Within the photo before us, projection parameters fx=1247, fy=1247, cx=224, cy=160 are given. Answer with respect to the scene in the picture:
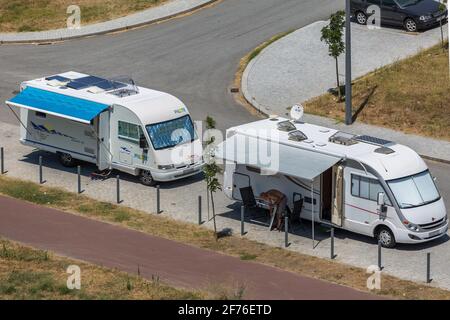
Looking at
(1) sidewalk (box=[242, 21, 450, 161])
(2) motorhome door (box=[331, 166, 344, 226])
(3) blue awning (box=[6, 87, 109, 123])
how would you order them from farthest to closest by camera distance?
(1) sidewalk (box=[242, 21, 450, 161]) < (3) blue awning (box=[6, 87, 109, 123]) < (2) motorhome door (box=[331, 166, 344, 226])

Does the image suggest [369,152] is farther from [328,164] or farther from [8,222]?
[8,222]

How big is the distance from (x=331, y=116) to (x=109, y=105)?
935 cm

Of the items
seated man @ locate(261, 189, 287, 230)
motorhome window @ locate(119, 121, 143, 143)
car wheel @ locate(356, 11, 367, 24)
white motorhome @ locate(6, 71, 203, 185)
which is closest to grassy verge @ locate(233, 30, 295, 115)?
car wheel @ locate(356, 11, 367, 24)

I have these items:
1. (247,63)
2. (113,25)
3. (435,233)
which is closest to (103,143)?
(435,233)

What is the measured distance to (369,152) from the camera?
34469 millimetres

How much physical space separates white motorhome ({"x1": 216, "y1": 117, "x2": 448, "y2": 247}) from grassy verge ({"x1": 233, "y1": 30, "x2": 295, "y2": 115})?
9658 mm

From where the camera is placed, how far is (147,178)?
39219 mm

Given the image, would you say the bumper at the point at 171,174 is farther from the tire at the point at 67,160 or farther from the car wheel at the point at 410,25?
the car wheel at the point at 410,25

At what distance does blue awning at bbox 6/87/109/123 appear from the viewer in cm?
3904

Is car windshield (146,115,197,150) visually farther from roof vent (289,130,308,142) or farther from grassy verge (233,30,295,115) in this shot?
grassy verge (233,30,295,115)

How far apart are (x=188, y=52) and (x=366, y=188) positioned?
1916 cm

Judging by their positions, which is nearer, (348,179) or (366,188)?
(366,188)

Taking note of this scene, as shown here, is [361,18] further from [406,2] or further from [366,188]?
[366,188]
